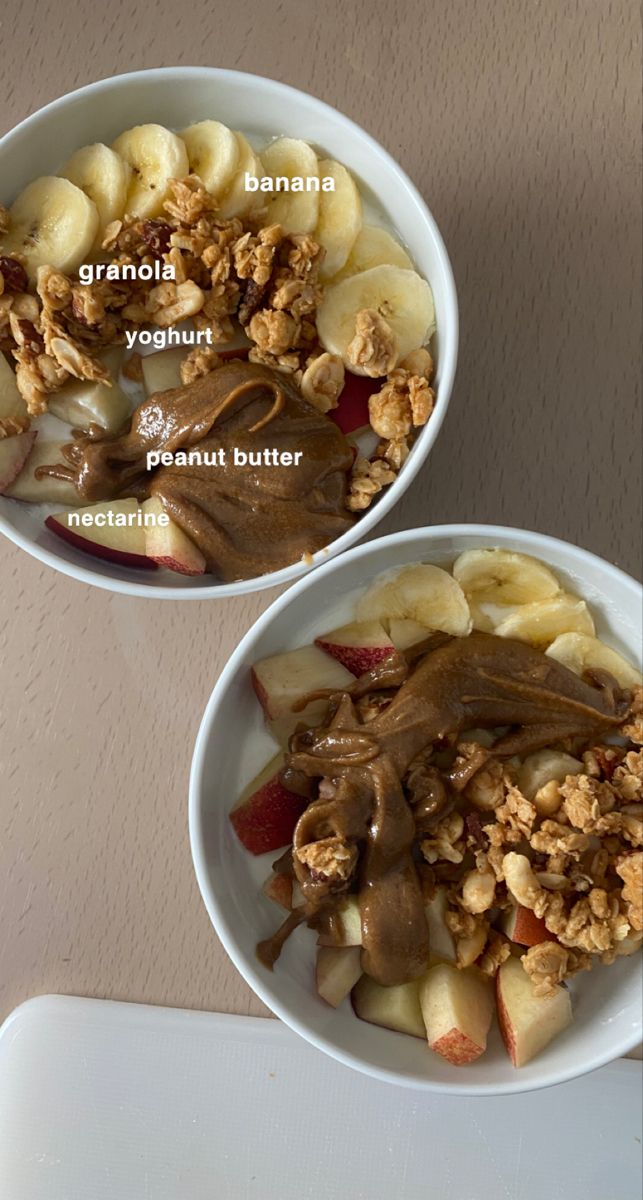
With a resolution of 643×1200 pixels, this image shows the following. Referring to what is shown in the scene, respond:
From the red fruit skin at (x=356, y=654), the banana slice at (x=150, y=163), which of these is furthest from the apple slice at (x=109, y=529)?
the banana slice at (x=150, y=163)

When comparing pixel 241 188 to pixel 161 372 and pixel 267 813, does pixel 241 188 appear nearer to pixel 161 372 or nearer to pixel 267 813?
pixel 161 372

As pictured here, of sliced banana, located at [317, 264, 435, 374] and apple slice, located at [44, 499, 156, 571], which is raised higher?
sliced banana, located at [317, 264, 435, 374]

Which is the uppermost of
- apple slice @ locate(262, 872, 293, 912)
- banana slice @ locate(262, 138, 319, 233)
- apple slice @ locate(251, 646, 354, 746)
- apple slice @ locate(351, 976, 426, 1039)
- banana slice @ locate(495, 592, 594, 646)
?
banana slice @ locate(262, 138, 319, 233)

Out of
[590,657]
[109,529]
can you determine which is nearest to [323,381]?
[109,529]

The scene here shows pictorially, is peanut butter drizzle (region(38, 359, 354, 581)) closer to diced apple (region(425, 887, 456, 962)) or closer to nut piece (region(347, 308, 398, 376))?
nut piece (region(347, 308, 398, 376))

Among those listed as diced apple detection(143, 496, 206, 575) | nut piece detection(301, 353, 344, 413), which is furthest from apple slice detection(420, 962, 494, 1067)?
nut piece detection(301, 353, 344, 413)
